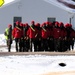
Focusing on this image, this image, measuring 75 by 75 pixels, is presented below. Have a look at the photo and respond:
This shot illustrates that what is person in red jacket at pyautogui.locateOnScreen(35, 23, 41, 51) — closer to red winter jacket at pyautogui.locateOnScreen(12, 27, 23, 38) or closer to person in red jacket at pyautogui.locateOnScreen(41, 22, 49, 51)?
person in red jacket at pyautogui.locateOnScreen(41, 22, 49, 51)

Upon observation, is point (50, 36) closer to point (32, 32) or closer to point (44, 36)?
point (44, 36)

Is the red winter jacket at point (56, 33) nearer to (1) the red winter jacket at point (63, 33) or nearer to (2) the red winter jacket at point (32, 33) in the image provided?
(1) the red winter jacket at point (63, 33)

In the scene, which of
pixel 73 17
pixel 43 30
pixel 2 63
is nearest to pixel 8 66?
pixel 2 63

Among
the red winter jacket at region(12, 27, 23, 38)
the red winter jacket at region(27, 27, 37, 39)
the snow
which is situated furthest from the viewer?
the red winter jacket at region(12, 27, 23, 38)

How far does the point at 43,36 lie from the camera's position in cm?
2422

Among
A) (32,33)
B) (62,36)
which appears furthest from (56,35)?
(32,33)

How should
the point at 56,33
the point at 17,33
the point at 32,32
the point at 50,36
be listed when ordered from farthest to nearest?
the point at 17,33 < the point at 50,36 < the point at 56,33 < the point at 32,32

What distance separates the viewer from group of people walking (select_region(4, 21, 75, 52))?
2420 centimetres

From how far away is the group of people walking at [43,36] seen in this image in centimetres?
2420

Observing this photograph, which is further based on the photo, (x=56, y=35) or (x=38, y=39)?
(x=38, y=39)

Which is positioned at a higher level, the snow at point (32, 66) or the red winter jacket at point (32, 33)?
the red winter jacket at point (32, 33)

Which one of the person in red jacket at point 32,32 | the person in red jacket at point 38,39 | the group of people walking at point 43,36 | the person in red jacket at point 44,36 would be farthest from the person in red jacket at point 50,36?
the person in red jacket at point 32,32

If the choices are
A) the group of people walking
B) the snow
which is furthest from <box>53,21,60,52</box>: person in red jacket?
the snow

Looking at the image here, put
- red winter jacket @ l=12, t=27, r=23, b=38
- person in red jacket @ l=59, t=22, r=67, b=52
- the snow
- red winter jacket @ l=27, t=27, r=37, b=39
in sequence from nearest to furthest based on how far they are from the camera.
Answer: the snow → red winter jacket @ l=27, t=27, r=37, b=39 → person in red jacket @ l=59, t=22, r=67, b=52 → red winter jacket @ l=12, t=27, r=23, b=38
